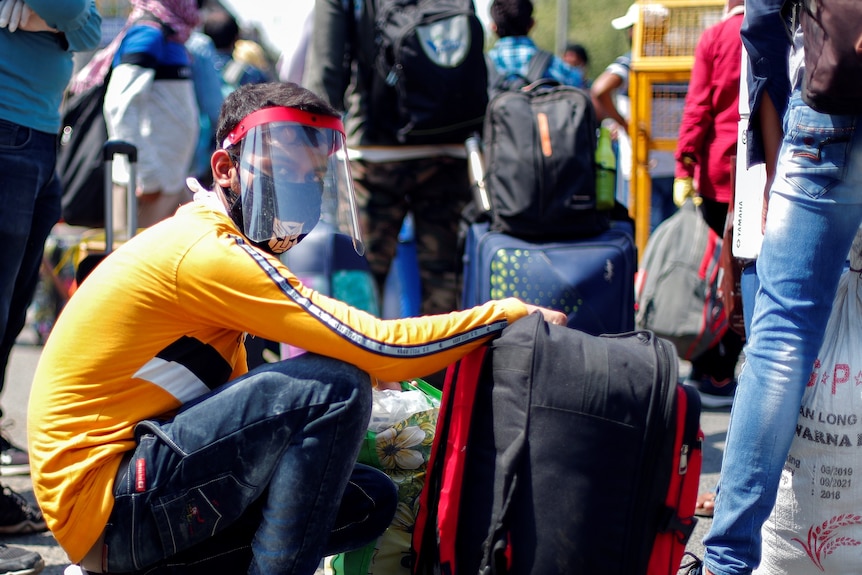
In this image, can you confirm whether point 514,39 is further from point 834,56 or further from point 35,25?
point 834,56

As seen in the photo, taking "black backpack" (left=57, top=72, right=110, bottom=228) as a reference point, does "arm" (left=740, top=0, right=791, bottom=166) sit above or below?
above

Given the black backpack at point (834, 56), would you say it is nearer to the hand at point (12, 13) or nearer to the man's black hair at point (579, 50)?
the hand at point (12, 13)

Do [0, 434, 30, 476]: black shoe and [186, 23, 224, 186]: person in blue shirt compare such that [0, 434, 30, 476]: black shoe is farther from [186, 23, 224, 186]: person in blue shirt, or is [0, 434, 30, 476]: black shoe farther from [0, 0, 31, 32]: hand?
[186, 23, 224, 186]: person in blue shirt

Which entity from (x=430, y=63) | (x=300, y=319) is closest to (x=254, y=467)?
(x=300, y=319)

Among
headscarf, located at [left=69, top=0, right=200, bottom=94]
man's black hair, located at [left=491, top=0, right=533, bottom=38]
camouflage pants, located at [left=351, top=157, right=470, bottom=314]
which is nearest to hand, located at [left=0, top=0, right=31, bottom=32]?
headscarf, located at [left=69, top=0, right=200, bottom=94]

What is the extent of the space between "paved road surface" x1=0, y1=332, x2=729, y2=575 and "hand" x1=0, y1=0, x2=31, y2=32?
1.29 m

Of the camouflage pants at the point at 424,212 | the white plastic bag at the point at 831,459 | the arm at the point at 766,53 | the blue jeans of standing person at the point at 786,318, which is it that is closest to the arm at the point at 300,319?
the blue jeans of standing person at the point at 786,318

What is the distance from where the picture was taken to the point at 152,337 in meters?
2.16

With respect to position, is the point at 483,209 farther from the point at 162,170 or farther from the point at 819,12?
the point at 819,12

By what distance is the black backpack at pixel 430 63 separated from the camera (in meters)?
4.08

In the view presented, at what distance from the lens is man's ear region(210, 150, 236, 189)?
233cm

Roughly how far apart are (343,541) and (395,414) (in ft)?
1.17

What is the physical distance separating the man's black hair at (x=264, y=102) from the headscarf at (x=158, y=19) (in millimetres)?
2276

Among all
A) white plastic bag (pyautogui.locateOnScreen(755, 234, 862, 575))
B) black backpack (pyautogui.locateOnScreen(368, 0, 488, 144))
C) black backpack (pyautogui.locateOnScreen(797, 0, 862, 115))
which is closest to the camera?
black backpack (pyautogui.locateOnScreen(797, 0, 862, 115))
